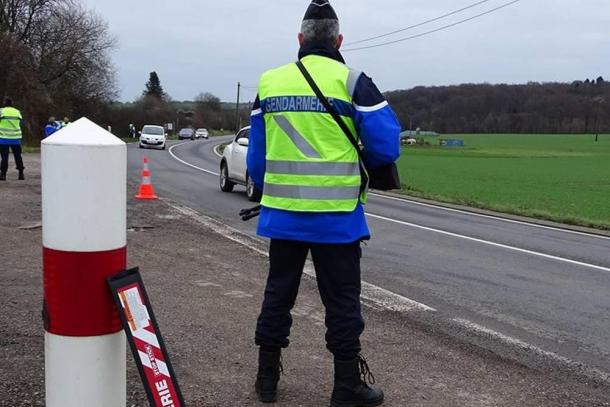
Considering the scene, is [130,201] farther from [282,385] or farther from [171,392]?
[171,392]

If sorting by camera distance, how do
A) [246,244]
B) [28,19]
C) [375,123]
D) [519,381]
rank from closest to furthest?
[375,123] → [519,381] → [246,244] → [28,19]

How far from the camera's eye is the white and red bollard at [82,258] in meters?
2.13

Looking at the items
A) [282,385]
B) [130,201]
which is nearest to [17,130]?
[130,201]

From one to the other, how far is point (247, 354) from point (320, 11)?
82.5 inches

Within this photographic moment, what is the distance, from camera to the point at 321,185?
3.22 meters

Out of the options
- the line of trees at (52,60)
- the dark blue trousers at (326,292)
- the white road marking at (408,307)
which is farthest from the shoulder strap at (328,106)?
the line of trees at (52,60)

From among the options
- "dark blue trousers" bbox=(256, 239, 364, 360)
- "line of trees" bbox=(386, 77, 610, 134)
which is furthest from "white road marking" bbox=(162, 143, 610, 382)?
"line of trees" bbox=(386, 77, 610, 134)

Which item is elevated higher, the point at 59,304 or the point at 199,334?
the point at 59,304

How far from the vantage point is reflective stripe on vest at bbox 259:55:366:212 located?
127 inches

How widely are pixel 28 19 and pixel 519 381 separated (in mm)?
54623

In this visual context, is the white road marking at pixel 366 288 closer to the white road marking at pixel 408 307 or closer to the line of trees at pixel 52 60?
the white road marking at pixel 408 307

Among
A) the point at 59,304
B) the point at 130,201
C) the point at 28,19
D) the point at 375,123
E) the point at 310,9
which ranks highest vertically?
the point at 28,19

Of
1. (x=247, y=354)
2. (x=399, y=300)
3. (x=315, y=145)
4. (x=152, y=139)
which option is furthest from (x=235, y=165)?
(x=152, y=139)

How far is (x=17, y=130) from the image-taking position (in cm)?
1515
